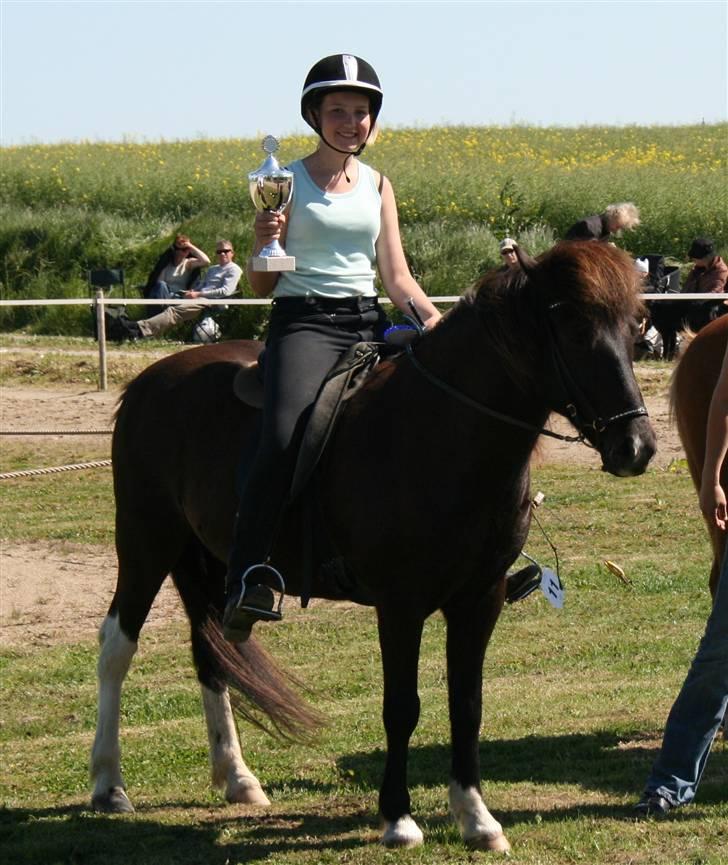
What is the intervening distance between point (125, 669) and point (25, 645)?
2998 mm

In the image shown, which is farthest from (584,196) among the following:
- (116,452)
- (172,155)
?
(116,452)

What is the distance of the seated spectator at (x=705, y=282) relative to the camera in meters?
19.1

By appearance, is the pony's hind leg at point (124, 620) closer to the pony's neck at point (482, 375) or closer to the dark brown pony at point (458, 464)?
the dark brown pony at point (458, 464)

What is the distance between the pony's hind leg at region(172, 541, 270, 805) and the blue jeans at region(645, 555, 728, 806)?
1.72 m

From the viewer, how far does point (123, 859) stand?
5.63 m

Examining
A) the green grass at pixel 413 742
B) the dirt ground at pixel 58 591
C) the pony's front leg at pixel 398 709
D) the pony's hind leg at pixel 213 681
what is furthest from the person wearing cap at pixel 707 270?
the pony's front leg at pixel 398 709

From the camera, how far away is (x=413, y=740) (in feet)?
24.3

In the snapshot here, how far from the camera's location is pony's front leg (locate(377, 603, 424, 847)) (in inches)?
218

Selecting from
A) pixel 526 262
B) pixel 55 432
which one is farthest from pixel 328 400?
pixel 55 432

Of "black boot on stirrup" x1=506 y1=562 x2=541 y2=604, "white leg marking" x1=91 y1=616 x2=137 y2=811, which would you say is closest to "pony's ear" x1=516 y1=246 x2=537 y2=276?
"black boot on stirrup" x1=506 y1=562 x2=541 y2=604

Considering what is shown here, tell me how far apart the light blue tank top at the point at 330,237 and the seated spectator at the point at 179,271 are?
53.8 ft

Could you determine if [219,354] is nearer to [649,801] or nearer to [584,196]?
[649,801]

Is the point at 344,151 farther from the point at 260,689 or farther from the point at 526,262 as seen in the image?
the point at 260,689

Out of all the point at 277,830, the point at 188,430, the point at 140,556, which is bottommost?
the point at 277,830
